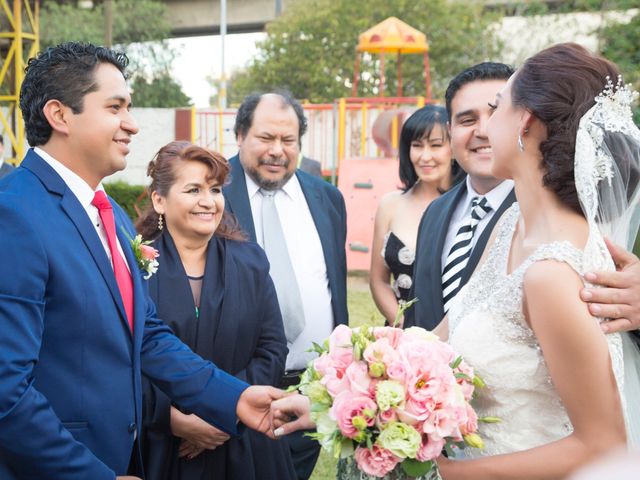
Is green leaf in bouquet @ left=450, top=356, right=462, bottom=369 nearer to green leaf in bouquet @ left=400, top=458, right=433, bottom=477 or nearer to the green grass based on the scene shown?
green leaf in bouquet @ left=400, top=458, right=433, bottom=477

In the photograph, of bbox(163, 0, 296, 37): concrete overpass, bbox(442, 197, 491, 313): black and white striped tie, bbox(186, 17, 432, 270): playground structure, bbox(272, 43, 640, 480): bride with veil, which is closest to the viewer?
bbox(272, 43, 640, 480): bride with veil

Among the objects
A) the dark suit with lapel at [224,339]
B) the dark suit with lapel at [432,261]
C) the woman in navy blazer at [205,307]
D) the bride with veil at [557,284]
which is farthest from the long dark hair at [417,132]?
the bride with veil at [557,284]

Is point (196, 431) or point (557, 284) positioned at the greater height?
point (557, 284)

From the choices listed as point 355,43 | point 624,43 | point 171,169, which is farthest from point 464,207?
point 355,43

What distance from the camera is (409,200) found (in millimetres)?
5871

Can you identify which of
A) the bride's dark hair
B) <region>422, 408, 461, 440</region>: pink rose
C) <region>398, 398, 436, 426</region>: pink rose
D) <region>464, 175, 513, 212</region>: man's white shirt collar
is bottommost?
<region>422, 408, 461, 440</region>: pink rose

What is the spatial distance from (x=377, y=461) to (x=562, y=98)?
49.2 inches

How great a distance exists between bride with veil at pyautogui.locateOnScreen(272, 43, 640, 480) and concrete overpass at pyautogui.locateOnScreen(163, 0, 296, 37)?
39493 mm

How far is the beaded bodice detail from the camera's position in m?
2.79

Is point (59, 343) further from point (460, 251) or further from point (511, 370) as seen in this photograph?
point (460, 251)

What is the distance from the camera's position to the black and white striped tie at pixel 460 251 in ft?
13.8

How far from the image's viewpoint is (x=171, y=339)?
372cm

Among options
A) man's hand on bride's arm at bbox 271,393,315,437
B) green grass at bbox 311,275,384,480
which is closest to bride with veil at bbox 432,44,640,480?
man's hand on bride's arm at bbox 271,393,315,437

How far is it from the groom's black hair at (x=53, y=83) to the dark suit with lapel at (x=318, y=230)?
6.46 feet
